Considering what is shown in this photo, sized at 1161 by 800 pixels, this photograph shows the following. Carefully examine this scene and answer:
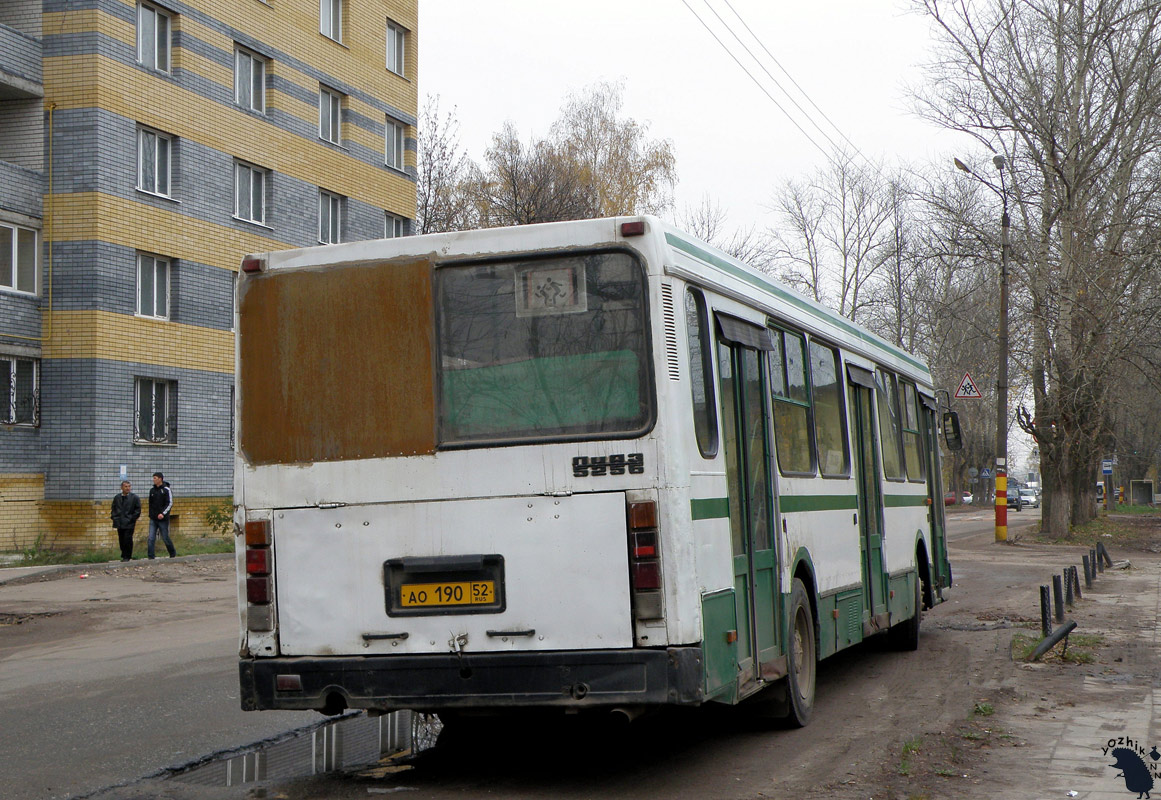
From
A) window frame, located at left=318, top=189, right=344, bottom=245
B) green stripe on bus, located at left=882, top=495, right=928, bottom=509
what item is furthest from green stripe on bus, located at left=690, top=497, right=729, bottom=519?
window frame, located at left=318, top=189, right=344, bottom=245

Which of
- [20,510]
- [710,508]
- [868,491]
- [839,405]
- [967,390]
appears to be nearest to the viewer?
[710,508]

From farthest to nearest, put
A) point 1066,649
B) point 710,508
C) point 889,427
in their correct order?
point 889,427, point 1066,649, point 710,508

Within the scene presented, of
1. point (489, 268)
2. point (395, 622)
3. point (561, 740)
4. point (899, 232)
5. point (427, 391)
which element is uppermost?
point (899, 232)

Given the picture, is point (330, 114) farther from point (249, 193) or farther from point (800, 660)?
point (800, 660)

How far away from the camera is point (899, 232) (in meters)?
60.3

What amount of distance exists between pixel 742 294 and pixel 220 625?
9216mm

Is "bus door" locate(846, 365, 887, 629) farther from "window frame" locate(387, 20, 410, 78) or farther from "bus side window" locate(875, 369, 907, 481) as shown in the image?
"window frame" locate(387, 20, 410, 78)

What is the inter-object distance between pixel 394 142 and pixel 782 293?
101 ft

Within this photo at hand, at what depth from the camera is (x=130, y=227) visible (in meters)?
27.8

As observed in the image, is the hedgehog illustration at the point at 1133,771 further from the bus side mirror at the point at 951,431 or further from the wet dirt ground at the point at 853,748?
the bus side mirror at the point at 951,431

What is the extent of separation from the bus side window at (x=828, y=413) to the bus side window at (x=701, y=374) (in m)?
2.48

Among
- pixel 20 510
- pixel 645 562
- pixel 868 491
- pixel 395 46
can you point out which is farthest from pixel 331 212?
pixel 645 562

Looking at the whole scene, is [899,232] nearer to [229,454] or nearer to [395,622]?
[229,454]

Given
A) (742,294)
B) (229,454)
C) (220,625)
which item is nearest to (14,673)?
(220,625)
